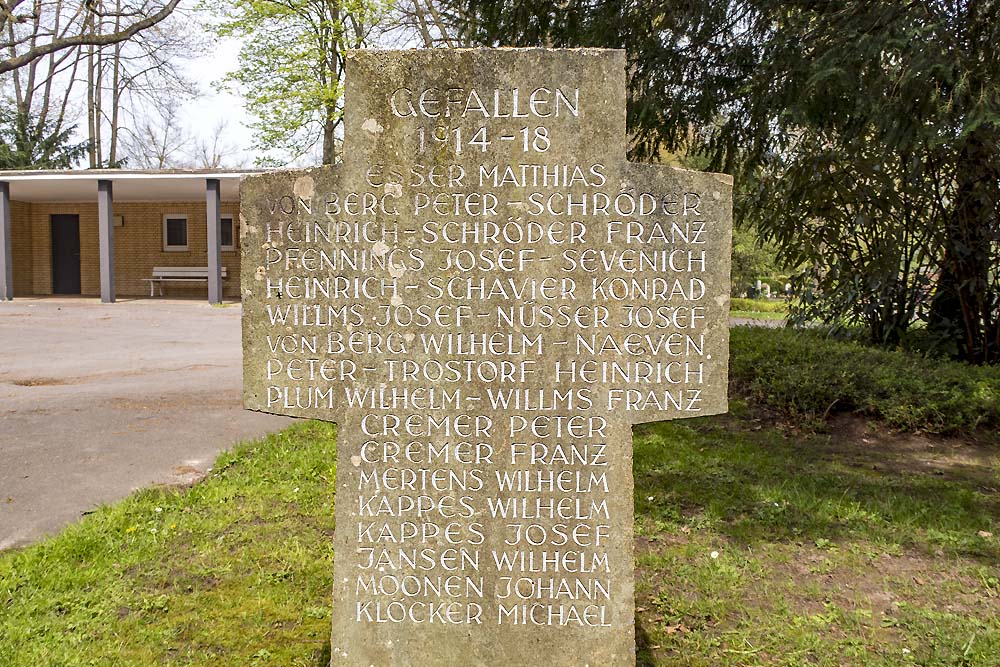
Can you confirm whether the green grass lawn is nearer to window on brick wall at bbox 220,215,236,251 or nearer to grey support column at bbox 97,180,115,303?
grey support column at bbox 97,180,115,303

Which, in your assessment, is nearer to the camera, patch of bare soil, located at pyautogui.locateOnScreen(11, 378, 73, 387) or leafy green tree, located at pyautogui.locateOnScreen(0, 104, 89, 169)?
patch of bare soil, located at pyautogui.locateOnScreen(11, 378, 73, 387)

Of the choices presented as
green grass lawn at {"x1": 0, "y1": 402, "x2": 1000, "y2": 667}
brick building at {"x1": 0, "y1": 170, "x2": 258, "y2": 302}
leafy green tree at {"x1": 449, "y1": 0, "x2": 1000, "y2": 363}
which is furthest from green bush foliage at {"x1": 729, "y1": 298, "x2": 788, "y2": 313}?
green grass lawn at {"x1": 0, "y1": 402, "x2": 1000, "y2": 667}

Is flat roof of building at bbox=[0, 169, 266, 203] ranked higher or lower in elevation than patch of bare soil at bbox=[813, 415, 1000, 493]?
higher

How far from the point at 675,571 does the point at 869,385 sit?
3856 millimetres

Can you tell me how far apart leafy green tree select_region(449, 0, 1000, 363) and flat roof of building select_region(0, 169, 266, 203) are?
14.3 meters

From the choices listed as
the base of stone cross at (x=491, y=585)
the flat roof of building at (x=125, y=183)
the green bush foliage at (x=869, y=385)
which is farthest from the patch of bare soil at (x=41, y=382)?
the flat roof of building at (x=125, y=183)

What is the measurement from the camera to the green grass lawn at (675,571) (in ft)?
9.86

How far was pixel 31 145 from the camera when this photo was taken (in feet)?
101

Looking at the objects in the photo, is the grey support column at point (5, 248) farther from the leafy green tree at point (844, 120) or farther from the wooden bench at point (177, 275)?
the leafy green tree at point (844, 120)

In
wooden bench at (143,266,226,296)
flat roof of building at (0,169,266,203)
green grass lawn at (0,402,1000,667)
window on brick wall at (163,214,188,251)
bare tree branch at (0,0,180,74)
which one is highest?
bare tree branch at (0,0,180,74)

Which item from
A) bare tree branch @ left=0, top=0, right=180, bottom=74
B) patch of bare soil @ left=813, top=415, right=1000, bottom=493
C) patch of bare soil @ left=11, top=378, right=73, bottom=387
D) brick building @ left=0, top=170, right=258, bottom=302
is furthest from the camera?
brick building @ left=0, top=170, right=258, bottom=302

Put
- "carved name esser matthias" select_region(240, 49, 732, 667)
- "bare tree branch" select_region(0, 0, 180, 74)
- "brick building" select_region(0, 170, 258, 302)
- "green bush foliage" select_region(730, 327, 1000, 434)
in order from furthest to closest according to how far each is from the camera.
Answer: "brick building" select_region(0, 170, 258, 302), "bare tree branch" select_region(0, 0, 180, 74), "green bush foliage" select_region(730, 327, 1000, 434), "carved name esser matthias" select_region(240, 49, 732, 667)

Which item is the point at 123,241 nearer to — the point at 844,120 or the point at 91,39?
the point at 91,39

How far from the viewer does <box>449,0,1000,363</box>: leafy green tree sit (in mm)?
4691
